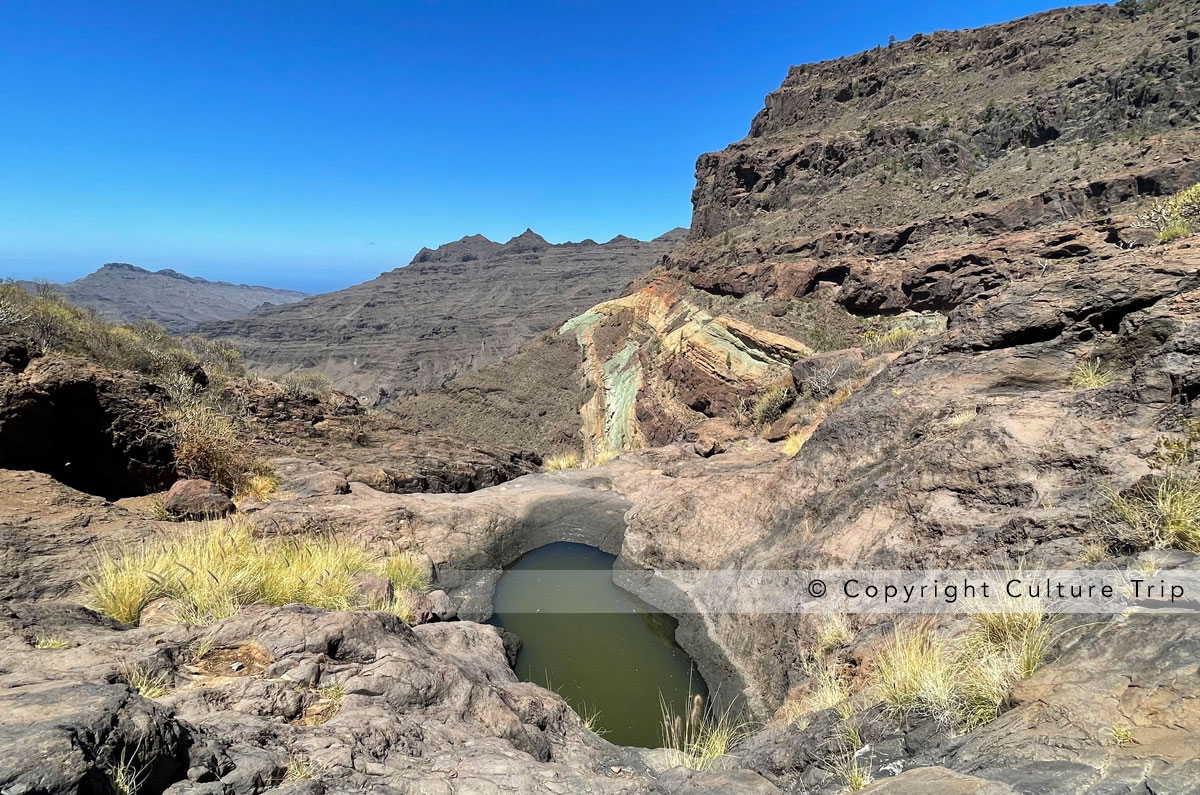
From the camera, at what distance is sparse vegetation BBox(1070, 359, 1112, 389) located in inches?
220

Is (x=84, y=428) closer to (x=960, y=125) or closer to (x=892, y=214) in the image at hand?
(x=892, y=214)

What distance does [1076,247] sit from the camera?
16.2 m

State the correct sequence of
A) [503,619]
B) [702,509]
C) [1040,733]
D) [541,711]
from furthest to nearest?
1. [702,509]
2. [503,619]
3. [541,711]
4. [1040,733]

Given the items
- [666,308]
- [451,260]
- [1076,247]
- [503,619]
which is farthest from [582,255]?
[503,619]

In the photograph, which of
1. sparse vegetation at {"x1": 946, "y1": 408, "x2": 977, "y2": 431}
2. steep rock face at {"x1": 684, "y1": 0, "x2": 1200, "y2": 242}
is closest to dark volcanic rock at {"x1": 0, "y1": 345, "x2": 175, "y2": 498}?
sparse vegetation at {"x1": 946, "y1": 408, "x2": 977, "y2": 431}

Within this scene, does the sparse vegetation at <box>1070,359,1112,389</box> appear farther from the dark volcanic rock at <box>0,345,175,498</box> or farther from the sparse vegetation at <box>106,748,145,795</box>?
the dark volcanic rock at <box>0,345,175,498</box>

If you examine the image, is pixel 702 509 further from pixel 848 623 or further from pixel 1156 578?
pixel 1156 578

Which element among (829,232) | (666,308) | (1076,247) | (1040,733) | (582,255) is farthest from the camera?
(582,255)

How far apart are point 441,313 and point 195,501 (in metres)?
117

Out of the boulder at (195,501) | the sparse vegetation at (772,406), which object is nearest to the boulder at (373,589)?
the boulder at (195,501)

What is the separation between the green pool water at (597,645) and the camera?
5723 millimetres

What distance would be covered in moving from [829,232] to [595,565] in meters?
26.3

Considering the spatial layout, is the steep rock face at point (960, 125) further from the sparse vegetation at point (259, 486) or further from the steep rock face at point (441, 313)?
the steep rock face at point (441, 313)

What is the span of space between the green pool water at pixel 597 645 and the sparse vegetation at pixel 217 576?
6.70 feet
